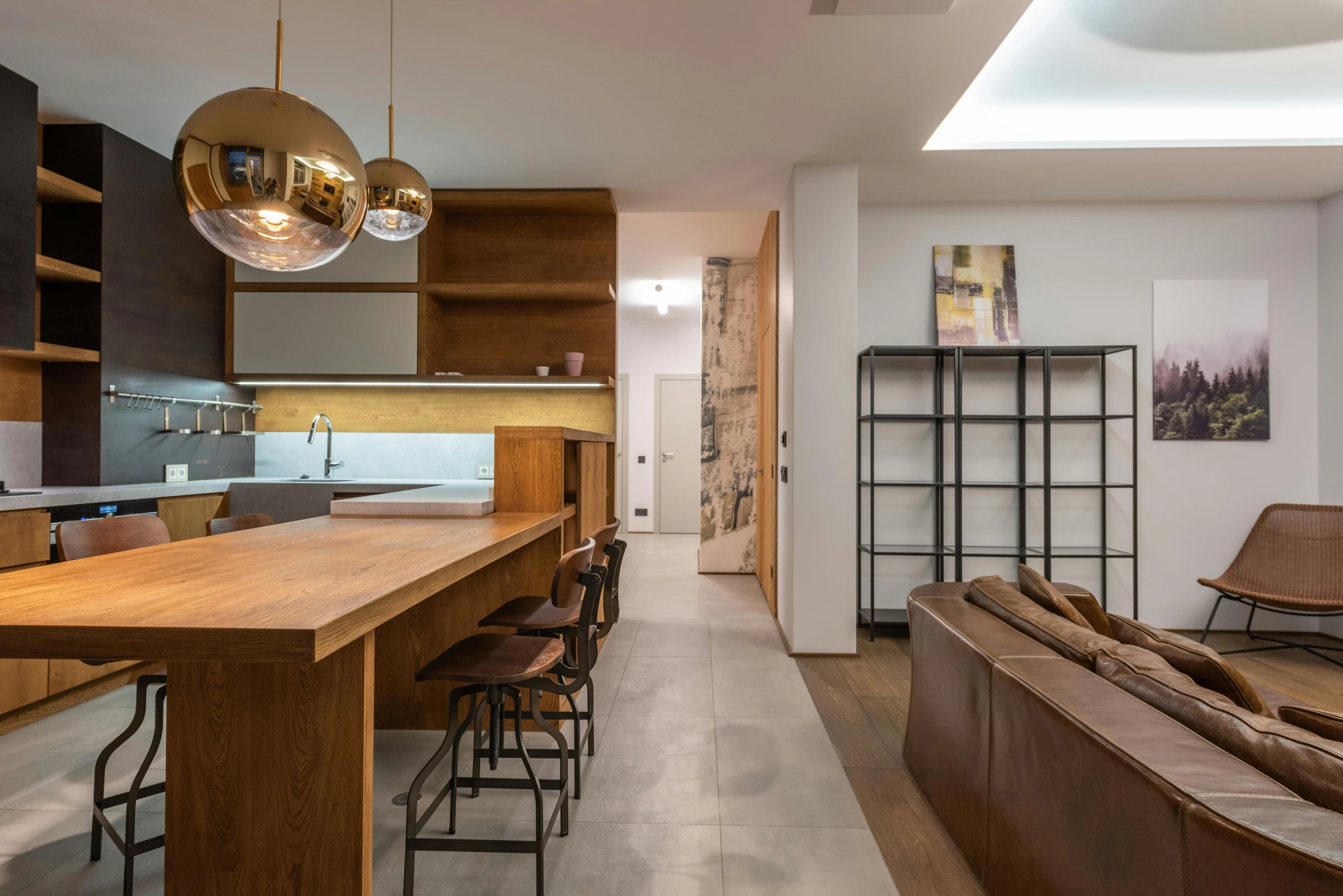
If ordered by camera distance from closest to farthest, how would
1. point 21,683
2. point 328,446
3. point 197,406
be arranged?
point 21,683 < point 197,406 < point 328,446

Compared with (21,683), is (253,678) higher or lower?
higher

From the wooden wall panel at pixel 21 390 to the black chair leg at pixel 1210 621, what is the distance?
6266 millimetres

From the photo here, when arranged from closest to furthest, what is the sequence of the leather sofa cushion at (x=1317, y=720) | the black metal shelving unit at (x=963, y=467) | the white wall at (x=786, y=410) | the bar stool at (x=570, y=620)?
1. the leather sofa cushion at (x=1317, y=720)
2. the bar stool at (x=570, y=620)
3. the white wall at (x=786, y=410)
4. the black metal shelving unit at (x=963, y=467)

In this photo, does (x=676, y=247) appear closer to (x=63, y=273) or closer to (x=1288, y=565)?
(x=63, y=273)

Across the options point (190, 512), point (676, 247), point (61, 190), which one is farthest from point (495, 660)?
point (676, 247)

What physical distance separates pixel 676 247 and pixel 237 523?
13.2 feet

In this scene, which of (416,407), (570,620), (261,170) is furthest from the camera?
(416,407)

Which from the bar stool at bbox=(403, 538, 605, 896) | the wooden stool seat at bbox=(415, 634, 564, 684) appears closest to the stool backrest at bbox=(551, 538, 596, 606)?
the bar stool at bbox=(403, 538, 605, 896)

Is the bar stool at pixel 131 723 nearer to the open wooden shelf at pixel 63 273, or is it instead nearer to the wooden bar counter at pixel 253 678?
the wooden bar counter at pixel 253 678

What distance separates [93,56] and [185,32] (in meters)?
0.54

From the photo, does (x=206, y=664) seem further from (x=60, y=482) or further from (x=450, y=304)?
(x=450, y=304)

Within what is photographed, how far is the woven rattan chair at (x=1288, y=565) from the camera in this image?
362 cm

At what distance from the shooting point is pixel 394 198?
217 cm

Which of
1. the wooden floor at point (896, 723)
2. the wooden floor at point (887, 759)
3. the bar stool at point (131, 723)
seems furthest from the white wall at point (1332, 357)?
the bar stool at point (131, 723)
